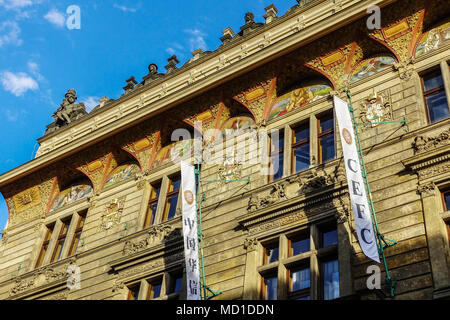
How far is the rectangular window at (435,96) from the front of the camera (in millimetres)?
15469

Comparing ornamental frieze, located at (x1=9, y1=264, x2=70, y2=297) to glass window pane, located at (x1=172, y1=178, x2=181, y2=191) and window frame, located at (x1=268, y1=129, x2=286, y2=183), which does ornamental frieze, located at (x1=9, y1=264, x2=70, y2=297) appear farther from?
window frame, located at (x1=268, y1=129, x2=286, y2=183)

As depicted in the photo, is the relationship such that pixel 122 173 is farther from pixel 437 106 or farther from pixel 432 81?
pixel 437 106

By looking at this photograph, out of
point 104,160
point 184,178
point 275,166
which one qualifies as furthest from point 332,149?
point 104,160

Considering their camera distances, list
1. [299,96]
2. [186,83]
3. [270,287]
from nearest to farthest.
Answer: [270,287] < [299,96] < [186,83]

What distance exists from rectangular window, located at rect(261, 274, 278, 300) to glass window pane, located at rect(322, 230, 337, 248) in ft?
5.02

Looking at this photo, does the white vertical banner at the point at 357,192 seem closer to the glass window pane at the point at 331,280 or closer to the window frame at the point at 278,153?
the glass window pane at the point at 331,280

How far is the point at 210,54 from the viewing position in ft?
75.6

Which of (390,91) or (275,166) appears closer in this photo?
(390,91)

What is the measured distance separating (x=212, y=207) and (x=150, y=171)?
4.14 m

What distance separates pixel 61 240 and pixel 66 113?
7455 mm

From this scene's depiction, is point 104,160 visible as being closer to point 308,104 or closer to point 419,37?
point 308,104

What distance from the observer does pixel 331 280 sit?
1387 centimetres

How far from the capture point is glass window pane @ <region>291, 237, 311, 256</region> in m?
15.1

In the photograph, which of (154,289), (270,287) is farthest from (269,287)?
(154,289)
